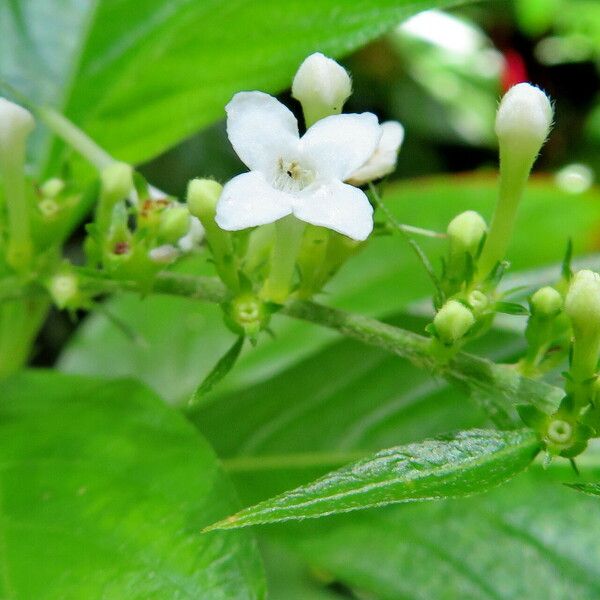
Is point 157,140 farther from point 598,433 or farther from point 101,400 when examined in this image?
point 598,433

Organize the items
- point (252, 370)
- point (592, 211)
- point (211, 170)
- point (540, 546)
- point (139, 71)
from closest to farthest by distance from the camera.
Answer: point (540, 546) → point (139, 71) → point (252, 370) → point (592, 211) → point (211, 170)

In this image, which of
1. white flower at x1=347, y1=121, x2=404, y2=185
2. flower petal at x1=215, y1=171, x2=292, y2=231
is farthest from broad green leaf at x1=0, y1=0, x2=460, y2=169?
flower petal at x1=215, y1=171, x2=292, y2=231

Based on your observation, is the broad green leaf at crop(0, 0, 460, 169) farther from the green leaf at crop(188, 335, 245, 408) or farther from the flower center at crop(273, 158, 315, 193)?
the green leaf at crop(188, 335, 245, 408)

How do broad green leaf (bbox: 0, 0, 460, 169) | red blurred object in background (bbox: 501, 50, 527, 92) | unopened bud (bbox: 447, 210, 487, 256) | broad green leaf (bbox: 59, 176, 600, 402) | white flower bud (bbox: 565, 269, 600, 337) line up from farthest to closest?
1. red blurred object in background (bbox: 501, 50, 527, 92)
2. broad green leaf (bbox: 59, 176, 600, 402)
3. broad green leaf (bbox: 0, 0, 460, 169)
4. unopened bud (bbox: 447, 210, 487, 256)
5. white flower bud (bbox: 565, 269, 600, 337)

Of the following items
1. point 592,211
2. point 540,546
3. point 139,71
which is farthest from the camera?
point 592,211

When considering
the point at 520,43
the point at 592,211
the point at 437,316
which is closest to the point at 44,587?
the point at 437,316

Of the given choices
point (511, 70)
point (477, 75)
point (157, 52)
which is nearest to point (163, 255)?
point (157, 52)

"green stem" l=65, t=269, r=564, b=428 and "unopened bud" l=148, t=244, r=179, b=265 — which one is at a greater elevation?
"unopened bud" l=148, t=244, r=179, b=265

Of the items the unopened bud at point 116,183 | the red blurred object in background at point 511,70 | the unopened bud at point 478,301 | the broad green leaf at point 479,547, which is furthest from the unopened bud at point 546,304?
the red blurred object in background at point 511,70

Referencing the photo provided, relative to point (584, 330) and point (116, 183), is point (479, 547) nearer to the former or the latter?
point (584, 330)
